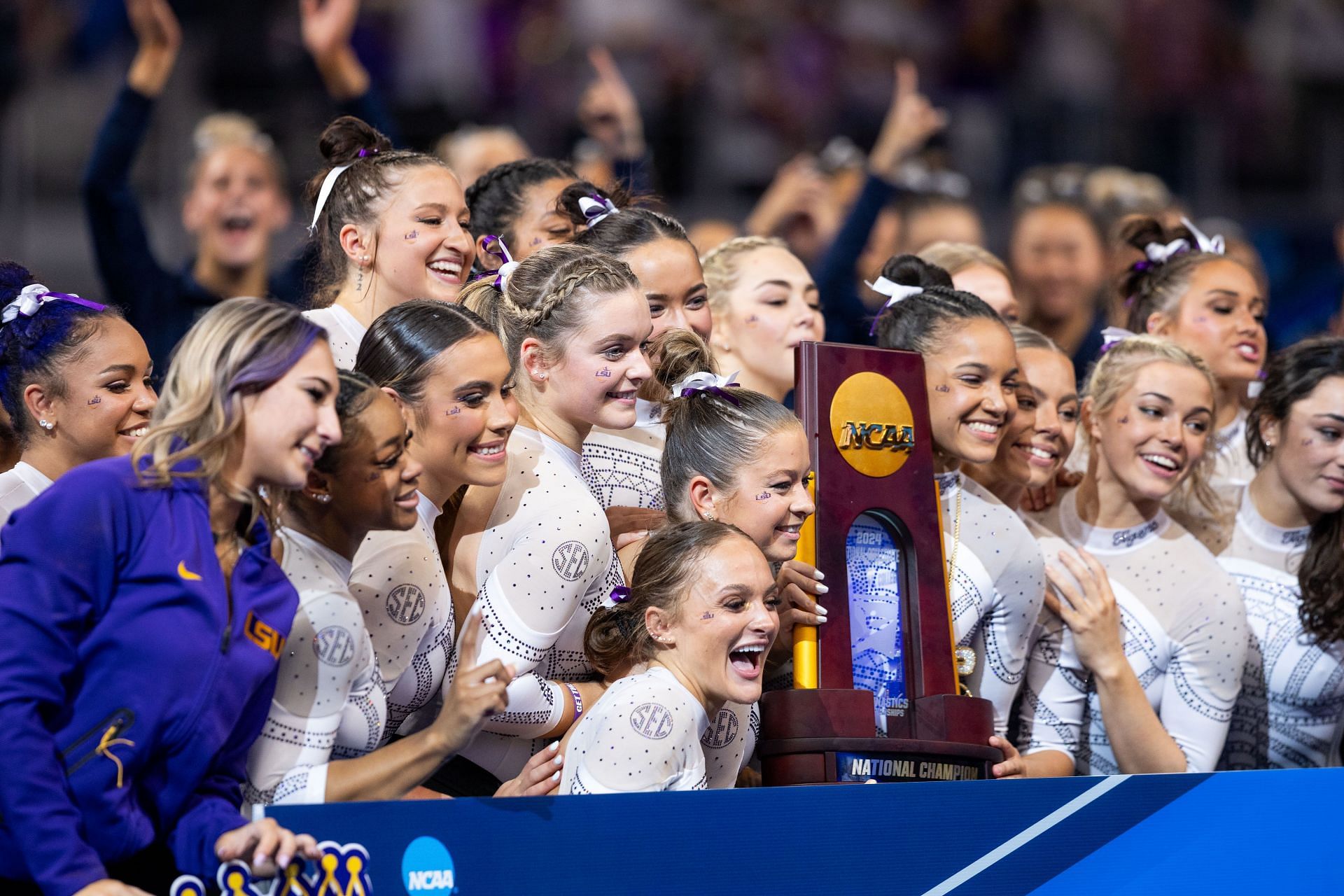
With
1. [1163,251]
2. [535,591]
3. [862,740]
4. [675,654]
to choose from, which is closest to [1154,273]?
[1163,251]

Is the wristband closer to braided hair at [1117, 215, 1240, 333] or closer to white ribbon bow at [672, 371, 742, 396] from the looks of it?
white ribbon bow at [672, 371, 742, 396]

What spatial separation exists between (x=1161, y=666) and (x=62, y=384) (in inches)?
83.8

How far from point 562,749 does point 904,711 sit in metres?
0.61

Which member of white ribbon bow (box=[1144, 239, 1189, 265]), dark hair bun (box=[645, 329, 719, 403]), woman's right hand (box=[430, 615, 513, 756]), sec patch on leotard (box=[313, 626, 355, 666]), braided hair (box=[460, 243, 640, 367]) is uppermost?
white ribbon bow (box=[1144, 239, 1189, 265])

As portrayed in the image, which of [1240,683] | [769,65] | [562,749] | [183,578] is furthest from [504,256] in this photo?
[769,65]

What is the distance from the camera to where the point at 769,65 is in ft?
25.0

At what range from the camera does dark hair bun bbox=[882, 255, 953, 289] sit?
339 centimetres

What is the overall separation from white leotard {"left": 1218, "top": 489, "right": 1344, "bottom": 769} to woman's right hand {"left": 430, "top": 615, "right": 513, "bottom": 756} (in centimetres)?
192

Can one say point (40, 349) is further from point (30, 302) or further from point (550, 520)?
point (550, 520)

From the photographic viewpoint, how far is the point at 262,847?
6.41 ft

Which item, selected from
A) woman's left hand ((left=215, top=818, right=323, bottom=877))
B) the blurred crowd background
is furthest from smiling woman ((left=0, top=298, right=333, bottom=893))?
the blurred crowd background

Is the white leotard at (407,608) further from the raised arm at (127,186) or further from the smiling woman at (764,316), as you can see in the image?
the raised arm at (127,186)

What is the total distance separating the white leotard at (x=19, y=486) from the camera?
2.47 meters

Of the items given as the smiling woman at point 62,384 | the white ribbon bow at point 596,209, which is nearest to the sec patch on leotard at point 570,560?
the smiling woman at point 62,384
